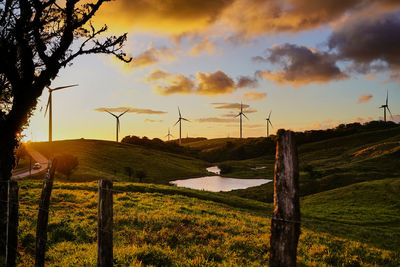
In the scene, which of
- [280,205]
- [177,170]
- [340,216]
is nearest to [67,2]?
[280,205]

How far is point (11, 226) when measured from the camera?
11.1 meters

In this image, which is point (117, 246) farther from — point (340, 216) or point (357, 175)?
point (357, 175)

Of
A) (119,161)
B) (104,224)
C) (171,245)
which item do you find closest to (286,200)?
(104,224)

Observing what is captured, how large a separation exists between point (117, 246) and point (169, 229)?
3.56 meters

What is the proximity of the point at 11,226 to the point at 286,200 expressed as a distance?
1036cm

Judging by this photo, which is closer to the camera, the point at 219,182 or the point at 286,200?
the point at 286,200

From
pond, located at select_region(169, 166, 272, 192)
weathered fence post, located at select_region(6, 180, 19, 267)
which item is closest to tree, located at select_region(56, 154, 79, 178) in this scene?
pond, located at select_region(169, 166, 272, 192)

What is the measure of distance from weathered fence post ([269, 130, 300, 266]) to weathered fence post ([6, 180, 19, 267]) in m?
9.66

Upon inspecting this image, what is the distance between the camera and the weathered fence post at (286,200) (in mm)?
6082

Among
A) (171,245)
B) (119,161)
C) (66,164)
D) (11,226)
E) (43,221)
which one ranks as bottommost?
(119,161)

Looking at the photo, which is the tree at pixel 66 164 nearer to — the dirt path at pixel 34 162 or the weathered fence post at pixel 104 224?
the dirt path at pixel 34 162

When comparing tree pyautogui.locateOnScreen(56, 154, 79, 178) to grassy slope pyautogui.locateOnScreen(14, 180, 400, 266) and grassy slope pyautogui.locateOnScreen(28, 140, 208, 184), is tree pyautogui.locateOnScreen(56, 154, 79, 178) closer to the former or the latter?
grassy slope pyautogui.locateOnScreen(28, 140, 208, 184)

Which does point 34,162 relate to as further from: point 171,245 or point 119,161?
point 171,245

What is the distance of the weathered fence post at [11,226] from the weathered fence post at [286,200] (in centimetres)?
966
